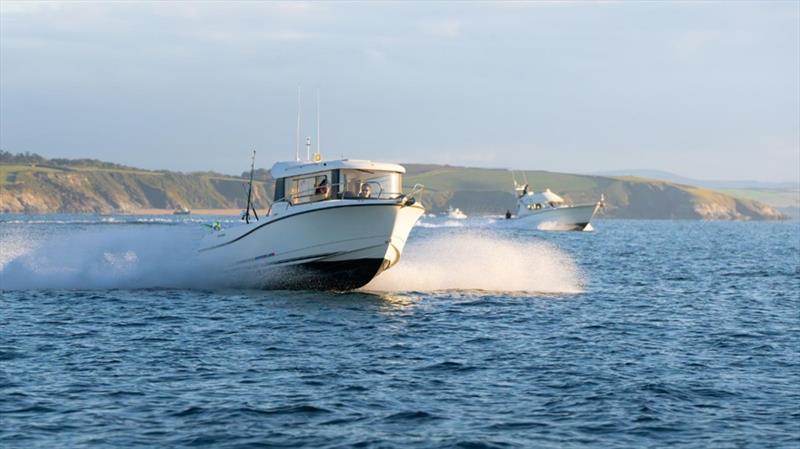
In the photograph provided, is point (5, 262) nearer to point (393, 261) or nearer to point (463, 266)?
point (393, 261)

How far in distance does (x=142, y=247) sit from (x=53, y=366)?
756 inches

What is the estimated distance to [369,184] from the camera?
102 ft

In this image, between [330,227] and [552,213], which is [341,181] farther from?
[552,213]

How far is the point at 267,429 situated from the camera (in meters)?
14.1

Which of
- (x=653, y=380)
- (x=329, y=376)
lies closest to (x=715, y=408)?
(x=653, y=380)

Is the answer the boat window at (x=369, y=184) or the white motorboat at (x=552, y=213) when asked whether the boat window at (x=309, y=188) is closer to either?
the boat window at (x=369, y=184)

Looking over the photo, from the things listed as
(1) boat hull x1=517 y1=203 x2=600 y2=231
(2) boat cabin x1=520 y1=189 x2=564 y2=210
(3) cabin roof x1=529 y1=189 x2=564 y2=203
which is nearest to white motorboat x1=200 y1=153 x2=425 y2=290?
(1) boat hull x1=517 y1=203 x2=600 y2=231

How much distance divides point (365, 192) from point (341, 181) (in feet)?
2.76

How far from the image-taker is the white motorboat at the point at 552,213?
133 m

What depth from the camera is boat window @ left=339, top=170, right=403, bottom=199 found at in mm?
30578

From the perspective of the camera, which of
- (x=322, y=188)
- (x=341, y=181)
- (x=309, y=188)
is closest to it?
(x=341, y=181)

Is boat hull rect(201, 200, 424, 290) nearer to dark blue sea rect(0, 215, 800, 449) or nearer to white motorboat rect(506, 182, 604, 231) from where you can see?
dark blue sea rect(0, 215, 800, 449)

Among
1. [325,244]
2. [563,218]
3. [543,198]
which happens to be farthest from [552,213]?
[325,244]

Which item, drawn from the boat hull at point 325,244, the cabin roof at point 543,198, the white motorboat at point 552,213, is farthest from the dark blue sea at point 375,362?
the cabin roof at point 543,198
